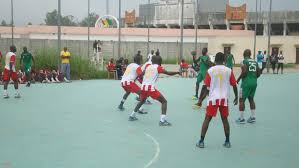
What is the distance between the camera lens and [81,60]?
79.9 feet

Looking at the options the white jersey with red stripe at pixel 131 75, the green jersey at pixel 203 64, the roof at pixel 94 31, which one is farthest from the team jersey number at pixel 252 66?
the roof at pixel 94 31

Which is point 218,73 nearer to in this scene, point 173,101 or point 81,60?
point 173,101

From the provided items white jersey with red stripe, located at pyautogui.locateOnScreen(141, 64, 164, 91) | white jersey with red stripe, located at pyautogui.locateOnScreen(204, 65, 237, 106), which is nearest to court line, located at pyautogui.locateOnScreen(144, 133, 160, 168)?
white jersey with red stripe, located at pyautogui.locateOnScreen(204, 65, 237, 106)

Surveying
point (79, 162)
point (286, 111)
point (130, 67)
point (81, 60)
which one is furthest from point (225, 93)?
point (81, 60)

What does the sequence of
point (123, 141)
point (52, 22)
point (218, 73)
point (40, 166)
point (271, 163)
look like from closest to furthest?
point (40, 166) → point (271, 163) → point (218, 73) → point (123, 141) → point (52, 22)

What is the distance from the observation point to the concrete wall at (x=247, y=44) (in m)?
50.0

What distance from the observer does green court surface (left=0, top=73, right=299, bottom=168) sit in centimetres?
726

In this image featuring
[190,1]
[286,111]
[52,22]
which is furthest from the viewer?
[52,22]

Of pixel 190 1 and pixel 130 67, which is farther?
pixel 190 1

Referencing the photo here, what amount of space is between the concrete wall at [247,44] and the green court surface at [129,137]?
118 ft

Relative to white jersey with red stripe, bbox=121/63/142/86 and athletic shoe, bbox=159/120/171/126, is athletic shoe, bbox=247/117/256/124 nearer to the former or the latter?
athletic shoe, bbox=159/120/171/126

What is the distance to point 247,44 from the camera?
164 feet

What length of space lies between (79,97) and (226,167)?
9.72 metres

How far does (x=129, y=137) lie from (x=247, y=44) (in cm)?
4263
